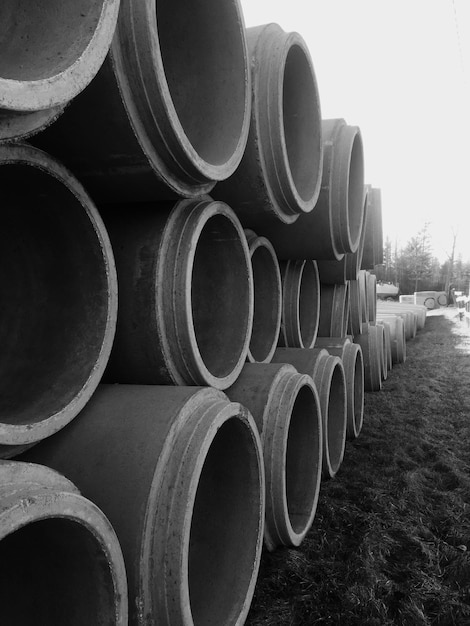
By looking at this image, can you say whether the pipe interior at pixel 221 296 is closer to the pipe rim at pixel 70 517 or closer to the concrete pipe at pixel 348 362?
the pipe rim at pixel 70 517

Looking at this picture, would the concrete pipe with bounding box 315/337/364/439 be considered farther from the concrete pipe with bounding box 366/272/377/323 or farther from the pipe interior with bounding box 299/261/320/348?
the concrete pipe with bounding box 366/272/377/323

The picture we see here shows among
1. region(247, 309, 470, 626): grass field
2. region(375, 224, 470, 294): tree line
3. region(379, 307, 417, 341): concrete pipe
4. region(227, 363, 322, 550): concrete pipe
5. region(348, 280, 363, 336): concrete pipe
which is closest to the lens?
region(247, 309, 470, 626): grass field

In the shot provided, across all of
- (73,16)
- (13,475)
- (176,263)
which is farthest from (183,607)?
(73,16)

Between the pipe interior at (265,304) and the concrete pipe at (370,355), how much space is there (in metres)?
3.16

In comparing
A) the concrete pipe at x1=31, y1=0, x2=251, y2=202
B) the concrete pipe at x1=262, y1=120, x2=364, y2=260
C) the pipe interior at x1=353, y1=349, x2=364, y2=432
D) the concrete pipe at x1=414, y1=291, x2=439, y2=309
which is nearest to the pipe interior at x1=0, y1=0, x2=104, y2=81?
the concrete pipe at x1=31, y1=0, x2=251, y2=202

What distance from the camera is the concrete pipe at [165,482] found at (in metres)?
1.32

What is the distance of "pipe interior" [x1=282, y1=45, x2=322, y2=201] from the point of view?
9.06 ft

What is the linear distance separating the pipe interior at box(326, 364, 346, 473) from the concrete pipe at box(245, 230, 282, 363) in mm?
834

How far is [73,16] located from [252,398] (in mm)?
1580

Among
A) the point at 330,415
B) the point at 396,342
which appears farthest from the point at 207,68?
the point at 396,342

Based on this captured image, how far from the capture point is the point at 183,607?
1334mm

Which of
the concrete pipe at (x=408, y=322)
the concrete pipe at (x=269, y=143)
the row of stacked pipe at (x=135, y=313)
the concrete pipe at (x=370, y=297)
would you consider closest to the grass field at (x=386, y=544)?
the row of stacked pipe at (x=135, y=313)

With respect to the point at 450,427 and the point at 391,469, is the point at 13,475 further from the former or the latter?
the point at 450,427

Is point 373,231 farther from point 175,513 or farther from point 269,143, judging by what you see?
point 175,513
